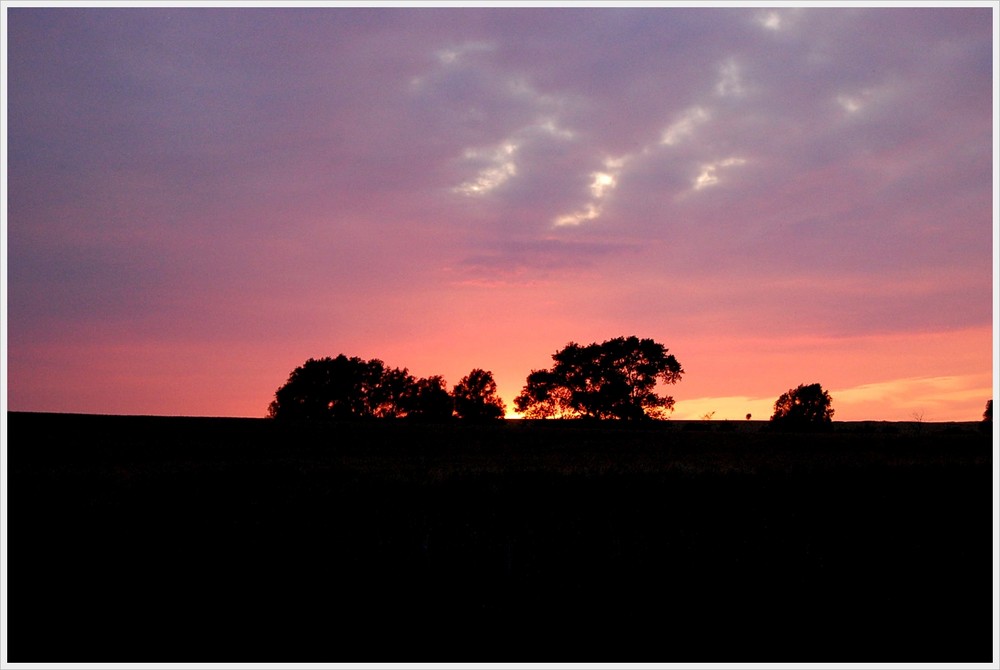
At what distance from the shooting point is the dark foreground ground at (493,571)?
26.2 feet

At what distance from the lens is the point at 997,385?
31.7ft

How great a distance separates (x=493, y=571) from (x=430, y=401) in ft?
299

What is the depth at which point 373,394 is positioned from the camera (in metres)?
96.8

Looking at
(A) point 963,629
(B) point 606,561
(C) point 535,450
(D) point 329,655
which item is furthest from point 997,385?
(C) point 535,450

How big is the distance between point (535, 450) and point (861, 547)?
31460mm

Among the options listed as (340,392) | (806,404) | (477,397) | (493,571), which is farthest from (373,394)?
(493,571)

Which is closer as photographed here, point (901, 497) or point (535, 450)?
point (901, 497)

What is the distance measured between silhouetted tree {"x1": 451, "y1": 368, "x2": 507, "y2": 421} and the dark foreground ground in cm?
8018

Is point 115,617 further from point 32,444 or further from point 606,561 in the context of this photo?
point 32,444

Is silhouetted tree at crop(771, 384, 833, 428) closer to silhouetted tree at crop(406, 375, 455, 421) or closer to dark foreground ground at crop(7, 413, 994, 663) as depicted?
silhouetted tree at crop(406, 375, 455, 421)

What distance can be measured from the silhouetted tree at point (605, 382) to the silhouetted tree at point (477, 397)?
822 inches

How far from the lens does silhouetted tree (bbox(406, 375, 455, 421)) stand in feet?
325

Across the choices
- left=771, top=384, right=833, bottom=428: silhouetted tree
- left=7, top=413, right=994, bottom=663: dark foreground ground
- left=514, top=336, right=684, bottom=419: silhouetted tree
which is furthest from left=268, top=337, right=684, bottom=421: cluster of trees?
left=7, top=413, right=994, bottom=663: dark foreground ground

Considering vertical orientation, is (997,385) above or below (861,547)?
above
